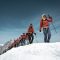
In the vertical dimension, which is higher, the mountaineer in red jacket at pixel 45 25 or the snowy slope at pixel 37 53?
the mountaineer in red jacket at pixel 45 25

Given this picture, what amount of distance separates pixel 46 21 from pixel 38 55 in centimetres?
482

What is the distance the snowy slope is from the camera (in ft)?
52.5

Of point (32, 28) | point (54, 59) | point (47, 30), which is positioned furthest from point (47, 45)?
point (32, 28)

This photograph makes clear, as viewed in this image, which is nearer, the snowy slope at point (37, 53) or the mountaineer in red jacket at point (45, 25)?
the snowy slope at point (37, 53)

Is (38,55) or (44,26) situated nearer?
(38,55)

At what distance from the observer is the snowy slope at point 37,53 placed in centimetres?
1602

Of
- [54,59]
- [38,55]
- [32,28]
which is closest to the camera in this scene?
[54,59]

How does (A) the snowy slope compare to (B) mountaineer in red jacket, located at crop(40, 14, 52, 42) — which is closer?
(A) the snowy slope

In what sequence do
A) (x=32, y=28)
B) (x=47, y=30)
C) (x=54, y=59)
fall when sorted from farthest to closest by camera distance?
(x=32, y=28), (x=47, y=30), (x=54, y=59)

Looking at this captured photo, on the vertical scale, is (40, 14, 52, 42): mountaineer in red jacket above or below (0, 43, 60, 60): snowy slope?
above

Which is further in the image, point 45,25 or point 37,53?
point 45,25

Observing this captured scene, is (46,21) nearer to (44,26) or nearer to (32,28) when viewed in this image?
(44,26)

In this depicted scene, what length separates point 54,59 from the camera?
610 inches

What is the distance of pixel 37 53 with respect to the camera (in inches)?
661
